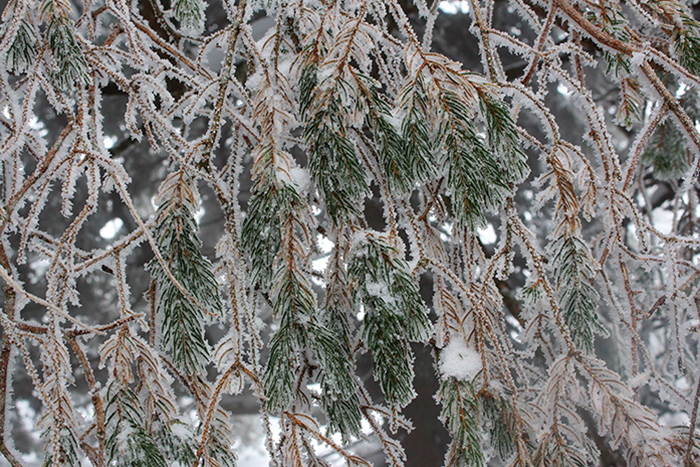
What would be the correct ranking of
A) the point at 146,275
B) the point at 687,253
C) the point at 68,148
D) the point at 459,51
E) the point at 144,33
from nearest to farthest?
1. the point at 68,148
2. the point at 144,33
3. the point at 687,253
4. the point at 459,51
5. the point at 146,275

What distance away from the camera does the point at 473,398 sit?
0.70 meters

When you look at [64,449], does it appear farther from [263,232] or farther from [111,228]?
[111,228]

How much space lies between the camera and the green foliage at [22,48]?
0.76 meters

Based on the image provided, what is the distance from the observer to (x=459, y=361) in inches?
28.0

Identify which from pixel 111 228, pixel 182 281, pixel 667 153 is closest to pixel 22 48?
pixel 182 281

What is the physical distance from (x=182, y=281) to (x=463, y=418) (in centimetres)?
46

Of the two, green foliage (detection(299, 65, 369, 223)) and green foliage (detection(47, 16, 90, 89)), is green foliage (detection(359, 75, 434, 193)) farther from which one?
green foliage (detection(47, 16, 90, 89))

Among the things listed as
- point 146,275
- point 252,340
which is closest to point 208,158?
point 252,340

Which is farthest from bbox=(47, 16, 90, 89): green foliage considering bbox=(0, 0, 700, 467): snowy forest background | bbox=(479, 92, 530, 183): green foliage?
bbox=(479, 92, 530, 183): green foliage

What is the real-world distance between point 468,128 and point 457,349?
0.34 metres

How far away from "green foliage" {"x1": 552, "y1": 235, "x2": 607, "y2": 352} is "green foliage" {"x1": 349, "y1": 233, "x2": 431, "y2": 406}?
284mm

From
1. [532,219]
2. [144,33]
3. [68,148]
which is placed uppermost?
[532,219]

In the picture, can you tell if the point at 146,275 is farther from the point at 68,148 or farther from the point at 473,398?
the point at 473,398

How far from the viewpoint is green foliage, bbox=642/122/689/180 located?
7.09ft
